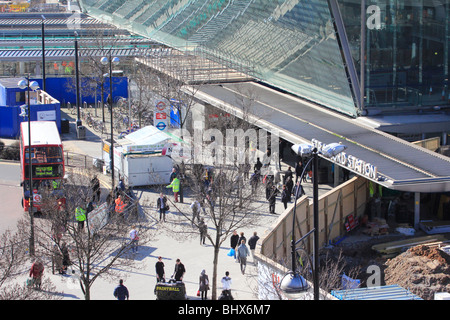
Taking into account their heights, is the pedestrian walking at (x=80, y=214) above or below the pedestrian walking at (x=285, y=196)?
above

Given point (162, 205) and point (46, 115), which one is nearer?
point (162, 205)

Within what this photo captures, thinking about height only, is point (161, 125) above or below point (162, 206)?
above

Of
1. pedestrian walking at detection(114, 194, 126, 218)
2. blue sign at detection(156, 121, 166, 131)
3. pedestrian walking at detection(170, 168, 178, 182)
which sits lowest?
pedestrian walking at detection(170, 168, 178, 182)

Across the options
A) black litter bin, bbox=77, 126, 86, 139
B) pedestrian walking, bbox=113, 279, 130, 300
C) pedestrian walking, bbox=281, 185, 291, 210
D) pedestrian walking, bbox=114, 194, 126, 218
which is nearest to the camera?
pedestrian walking, bbox=113, 279, 130, 300

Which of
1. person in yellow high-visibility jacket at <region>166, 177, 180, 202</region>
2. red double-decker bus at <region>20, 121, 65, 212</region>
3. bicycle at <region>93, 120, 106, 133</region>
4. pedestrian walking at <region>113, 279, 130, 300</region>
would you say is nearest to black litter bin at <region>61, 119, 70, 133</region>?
bicycle at <region>93, 120, 106, 133</region>

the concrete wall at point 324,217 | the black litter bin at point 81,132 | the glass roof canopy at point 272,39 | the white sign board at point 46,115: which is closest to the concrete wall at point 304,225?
the concrete wall at point 324,217

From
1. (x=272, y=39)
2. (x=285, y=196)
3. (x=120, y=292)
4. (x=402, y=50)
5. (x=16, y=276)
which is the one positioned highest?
(x=272, y=39)

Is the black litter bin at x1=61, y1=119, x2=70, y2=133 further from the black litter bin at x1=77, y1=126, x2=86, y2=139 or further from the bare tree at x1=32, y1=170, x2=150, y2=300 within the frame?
the bare tree at x1=32, y1=170, x2=150, y2=300

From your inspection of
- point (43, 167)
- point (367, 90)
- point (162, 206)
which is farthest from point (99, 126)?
point (162, 206)

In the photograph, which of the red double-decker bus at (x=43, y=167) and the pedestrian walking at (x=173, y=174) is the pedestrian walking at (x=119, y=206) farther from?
the pedestrian walking at (x=173, y=174)

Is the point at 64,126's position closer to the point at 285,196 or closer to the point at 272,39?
the point at 272,39
